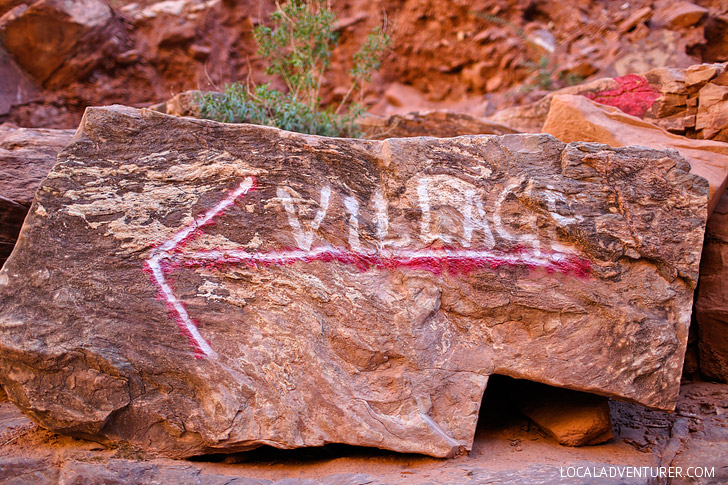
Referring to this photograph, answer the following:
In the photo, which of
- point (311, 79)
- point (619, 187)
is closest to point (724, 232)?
point (619, 187)

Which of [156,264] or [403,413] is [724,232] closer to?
[403,413]

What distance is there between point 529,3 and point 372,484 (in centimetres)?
682

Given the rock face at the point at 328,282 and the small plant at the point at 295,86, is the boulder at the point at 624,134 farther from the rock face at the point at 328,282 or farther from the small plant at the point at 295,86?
the small plant at the point at 295,86

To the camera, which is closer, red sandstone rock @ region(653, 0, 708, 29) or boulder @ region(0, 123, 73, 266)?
boulder @ region(0, 123, 73, 266)

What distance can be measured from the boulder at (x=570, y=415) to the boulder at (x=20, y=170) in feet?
10.4

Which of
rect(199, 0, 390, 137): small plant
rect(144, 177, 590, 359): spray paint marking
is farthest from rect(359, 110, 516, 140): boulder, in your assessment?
rect(144, 177, 590, 359): spray paint marking

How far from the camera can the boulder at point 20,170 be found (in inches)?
126

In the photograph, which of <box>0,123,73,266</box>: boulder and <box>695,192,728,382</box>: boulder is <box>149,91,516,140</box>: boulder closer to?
<box>0,123,73,266</box>: boulder

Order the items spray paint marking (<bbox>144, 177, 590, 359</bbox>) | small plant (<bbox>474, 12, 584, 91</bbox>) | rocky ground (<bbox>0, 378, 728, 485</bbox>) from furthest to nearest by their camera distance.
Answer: small plant (<bbox>474, 12, 584, 91</bbox>), spray paint marking (<bbox>144, 177, 590, 359</bbox>), rocky ground (<bbox>0, 378, 728, 485</bbox>)

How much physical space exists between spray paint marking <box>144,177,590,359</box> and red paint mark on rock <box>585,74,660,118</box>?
2075 millimetres

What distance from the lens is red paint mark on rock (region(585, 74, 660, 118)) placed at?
4113 millimetres

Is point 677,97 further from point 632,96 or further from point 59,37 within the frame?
point 59,37

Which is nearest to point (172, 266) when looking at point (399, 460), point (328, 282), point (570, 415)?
point (328, 282)

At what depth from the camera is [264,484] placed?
2324 mm
